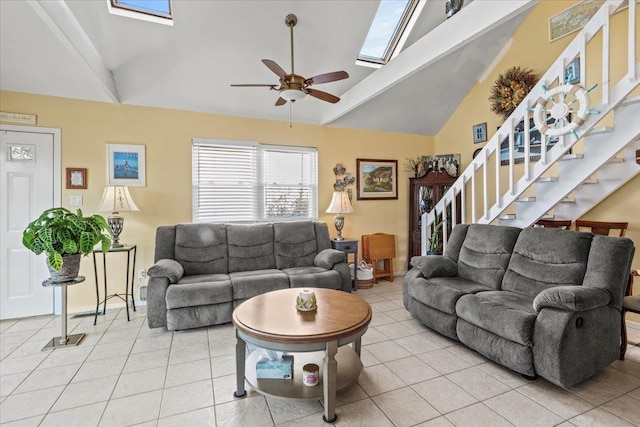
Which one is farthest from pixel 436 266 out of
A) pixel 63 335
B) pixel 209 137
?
pixel 63 335

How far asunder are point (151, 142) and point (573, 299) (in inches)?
177

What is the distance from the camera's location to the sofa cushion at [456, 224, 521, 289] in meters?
2.90

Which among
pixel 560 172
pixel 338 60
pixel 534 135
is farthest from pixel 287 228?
pixel 534 135

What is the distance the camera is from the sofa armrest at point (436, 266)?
3.16 meters

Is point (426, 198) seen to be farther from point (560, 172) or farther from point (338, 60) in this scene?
point (338, 60)

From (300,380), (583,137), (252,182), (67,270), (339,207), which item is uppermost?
(583,137)

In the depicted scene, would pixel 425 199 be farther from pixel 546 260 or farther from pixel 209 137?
pixel 209 137

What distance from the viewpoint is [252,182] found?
4465 mm

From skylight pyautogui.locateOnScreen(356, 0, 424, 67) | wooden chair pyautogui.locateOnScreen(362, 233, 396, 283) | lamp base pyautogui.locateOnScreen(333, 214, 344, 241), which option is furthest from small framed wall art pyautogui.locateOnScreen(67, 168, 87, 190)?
wooden chair pyautogui.locateOnScreen(362, 233, 396, 283)

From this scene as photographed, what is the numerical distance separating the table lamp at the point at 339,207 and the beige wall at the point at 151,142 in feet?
1.10

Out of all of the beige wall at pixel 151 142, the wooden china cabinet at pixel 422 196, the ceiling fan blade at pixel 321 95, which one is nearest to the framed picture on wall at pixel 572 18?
the wooden china cabinet at pixel 422 196

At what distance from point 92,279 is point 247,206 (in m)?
2.06

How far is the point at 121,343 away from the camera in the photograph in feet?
9.32

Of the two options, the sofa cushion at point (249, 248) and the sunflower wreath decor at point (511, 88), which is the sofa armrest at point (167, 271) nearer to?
the sofa cushion at point (249, 248)
